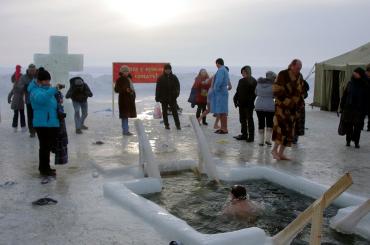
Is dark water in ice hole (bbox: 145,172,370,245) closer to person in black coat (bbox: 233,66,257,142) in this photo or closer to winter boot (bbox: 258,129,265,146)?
winter boot (bbox: 258,129,265,146)

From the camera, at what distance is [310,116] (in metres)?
15.2

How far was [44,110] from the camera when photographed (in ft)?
20.9

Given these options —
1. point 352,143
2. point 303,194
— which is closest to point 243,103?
point 352,143

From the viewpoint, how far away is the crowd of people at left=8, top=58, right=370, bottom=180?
21.3 feet

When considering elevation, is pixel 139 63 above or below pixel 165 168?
above

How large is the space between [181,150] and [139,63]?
771 cm

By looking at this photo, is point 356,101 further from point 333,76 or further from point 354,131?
point 333,76

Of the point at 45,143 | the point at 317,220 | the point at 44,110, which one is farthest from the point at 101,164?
the point at 317,220

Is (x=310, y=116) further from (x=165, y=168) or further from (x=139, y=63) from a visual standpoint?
(x=165, y=168)

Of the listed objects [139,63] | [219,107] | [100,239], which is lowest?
[100,239]

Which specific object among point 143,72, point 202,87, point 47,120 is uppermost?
point 143,72

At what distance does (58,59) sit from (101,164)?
20.8 feet

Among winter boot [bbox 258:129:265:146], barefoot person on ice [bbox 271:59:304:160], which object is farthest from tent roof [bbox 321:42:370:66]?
barefoot person on ice [bbox 271:59:304:160]

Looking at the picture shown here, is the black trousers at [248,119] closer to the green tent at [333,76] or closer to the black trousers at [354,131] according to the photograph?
the black trousers at [354,131]
